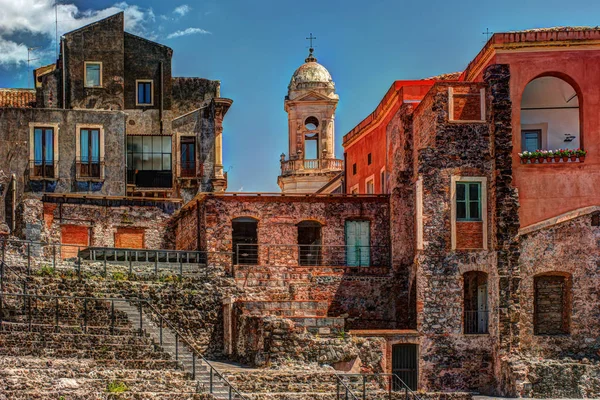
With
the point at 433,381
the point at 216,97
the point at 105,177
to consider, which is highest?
the point at 216,97

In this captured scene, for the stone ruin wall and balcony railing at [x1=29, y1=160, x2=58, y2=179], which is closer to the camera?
the stone ruin wall

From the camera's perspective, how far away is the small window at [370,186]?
163 feet

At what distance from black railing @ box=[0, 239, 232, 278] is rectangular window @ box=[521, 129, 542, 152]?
11.3 meters

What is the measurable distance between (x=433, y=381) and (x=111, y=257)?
12262 mm

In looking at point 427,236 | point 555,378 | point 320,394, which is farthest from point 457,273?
point 320,394

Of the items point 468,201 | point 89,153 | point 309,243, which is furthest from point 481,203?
point 89,153

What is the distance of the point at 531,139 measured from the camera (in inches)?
1665

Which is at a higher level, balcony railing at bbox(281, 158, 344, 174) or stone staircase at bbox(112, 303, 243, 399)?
balcony railing at bbox(281, 158, 344, 174)

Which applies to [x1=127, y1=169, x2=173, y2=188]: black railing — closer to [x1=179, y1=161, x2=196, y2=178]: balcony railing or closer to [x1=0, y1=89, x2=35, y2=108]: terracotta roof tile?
[x1=179, y1=161, x2=196, y2=178]: balcony railing

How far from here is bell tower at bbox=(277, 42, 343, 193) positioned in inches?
2515

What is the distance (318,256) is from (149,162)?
11.1 m

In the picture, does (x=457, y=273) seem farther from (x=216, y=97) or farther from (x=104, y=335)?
(x=216, y=97)

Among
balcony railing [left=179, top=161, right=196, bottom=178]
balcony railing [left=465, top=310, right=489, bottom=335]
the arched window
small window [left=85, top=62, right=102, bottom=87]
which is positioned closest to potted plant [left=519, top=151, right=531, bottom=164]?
the arched window

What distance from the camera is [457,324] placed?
39.0 m
